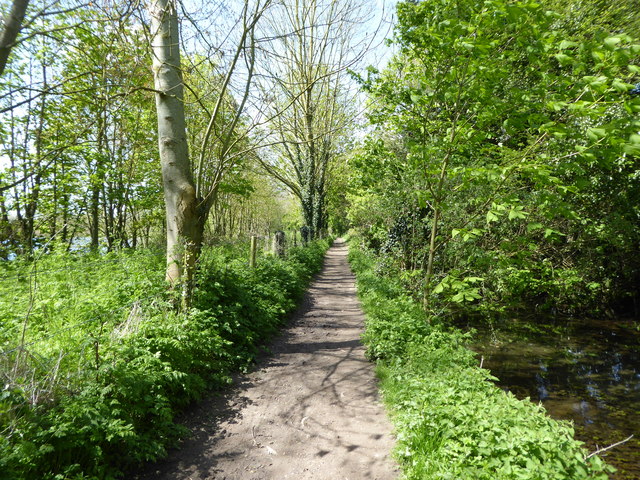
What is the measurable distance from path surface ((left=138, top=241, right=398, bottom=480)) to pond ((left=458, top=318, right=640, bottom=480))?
3234 millimetres

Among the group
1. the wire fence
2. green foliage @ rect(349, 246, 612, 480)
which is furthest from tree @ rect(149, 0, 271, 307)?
green foliage @ rect(349, 246, 612, 480)

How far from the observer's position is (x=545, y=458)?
2260 millimetres

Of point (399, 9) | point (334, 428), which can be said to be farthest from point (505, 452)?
point (399, 9)

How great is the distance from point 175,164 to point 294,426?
3.97 metres

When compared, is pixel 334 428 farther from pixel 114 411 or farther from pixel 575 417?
pixel 575 417

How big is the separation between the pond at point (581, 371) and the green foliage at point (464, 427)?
240cm

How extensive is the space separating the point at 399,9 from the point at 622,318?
1171 centimetres

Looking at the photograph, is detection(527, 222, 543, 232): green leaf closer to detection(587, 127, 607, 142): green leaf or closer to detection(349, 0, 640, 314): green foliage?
detection(349, 0, 640, 314): green foliage

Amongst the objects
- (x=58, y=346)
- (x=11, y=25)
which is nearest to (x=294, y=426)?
(x=58, y=346)

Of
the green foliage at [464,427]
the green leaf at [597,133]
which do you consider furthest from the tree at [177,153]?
the green leaf at [597,133]

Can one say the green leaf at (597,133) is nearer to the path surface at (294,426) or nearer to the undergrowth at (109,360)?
the path surface at (294,426)

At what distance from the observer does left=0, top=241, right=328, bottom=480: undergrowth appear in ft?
8.05

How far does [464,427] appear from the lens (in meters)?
2.72

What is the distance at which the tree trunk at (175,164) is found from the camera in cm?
462
